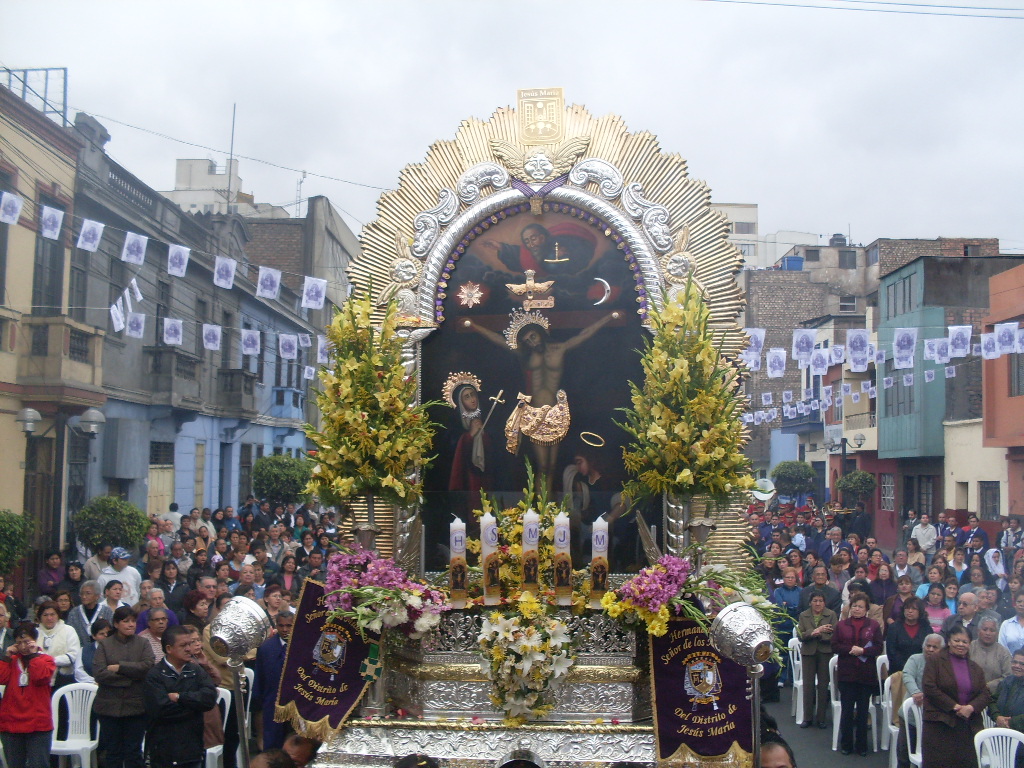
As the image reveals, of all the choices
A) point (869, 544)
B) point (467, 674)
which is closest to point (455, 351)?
point (467, 674)

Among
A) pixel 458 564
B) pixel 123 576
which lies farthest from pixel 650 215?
pixel 123 576

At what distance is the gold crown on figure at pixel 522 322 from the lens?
6.99 m

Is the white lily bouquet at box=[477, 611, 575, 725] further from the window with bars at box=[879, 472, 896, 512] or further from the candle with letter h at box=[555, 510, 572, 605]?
the window with bars at box=[879, 472, 896, 512]

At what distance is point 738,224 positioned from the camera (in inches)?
2359

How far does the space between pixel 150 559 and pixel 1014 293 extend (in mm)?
17920

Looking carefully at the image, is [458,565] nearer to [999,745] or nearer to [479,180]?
[479,180]

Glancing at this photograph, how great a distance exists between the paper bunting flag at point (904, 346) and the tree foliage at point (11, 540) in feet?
46.5

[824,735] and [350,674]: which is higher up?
[350,674]

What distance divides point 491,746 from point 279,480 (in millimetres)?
17073

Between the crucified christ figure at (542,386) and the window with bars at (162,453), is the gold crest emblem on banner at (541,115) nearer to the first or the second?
the crucified christ figure at (542,386)

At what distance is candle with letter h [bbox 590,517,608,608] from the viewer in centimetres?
606

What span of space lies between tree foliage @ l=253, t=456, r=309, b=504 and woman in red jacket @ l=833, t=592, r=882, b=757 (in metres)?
15.2

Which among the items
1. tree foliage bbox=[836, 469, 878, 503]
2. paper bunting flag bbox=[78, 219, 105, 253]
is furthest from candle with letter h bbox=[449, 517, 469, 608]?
tree foliage bbox=[836, 469, 878, 503]

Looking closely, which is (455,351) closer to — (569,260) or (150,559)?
(569,260)
